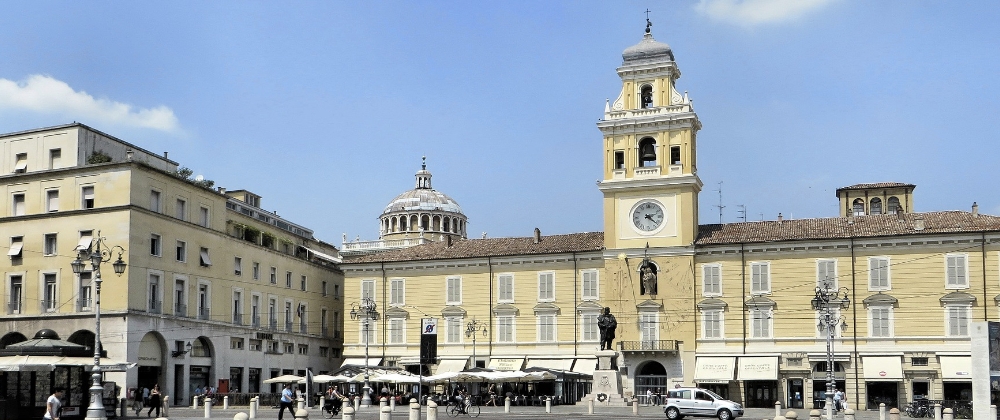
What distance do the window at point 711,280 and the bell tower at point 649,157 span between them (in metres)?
1.82

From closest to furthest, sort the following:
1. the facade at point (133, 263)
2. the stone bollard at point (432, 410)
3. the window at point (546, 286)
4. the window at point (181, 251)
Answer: the stone bollard at point (432, 410) < the facade at point (133, 263) < the window at point (181, 251) < the window at point (546, 286)

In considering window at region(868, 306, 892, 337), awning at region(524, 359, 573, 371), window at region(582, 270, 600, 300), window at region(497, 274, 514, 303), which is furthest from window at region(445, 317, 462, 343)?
window at region(868, 306, 892, 337)

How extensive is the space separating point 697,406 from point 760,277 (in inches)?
749

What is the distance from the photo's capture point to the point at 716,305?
60.1 m

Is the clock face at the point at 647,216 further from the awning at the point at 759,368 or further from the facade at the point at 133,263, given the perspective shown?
the facade at the point at 133,263

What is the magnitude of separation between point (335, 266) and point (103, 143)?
22.3 m

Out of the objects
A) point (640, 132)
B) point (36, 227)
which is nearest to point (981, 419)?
point (640, 132)

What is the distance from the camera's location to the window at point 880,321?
57.0 meters

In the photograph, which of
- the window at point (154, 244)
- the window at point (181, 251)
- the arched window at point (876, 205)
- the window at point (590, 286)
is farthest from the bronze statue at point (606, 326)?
the arched window at point (876, 205)

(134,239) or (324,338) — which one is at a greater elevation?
(134,239)

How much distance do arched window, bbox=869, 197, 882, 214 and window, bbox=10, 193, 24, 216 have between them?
63.9 metres

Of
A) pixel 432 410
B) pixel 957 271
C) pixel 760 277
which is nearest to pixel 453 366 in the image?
pixel 760 277

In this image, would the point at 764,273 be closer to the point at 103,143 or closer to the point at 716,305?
the point at 716,305

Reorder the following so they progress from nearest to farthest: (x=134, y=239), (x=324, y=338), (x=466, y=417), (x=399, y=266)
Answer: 1. (x=466, y=417)
2. (x=134, y=239)
3. (x=399, y=266)
4. (x=324, y=338)
